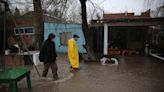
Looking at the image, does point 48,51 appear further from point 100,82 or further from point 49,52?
→ point 100,82

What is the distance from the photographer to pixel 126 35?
72.1ft

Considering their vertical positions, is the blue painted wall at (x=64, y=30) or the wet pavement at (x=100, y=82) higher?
the blue painted wall at (x=64, y=30)

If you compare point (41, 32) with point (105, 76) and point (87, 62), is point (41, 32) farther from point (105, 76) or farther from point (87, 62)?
point (105, 76)

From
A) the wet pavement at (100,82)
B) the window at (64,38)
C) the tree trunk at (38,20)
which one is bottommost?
the wet pavement at (100,82)

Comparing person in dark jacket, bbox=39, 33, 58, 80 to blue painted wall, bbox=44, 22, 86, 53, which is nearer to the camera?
person in dark jacket, bbox=39, 33, 58, 80

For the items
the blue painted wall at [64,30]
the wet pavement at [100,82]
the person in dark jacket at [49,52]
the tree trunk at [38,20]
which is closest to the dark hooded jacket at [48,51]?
the person in dark jacket at [49,52]

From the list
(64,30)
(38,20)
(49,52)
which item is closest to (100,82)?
(49,52)

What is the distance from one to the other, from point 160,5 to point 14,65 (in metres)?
7.79

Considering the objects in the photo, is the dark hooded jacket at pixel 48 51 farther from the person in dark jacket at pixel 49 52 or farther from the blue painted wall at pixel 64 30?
the blue painted wall at pixel 64 30

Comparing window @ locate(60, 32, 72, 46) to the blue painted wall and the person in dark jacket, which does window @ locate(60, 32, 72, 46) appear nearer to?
the blue painted wall

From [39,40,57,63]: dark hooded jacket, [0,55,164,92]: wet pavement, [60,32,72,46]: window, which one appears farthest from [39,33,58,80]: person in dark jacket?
[60,32,72,46]: window

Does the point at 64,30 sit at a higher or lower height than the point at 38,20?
lower

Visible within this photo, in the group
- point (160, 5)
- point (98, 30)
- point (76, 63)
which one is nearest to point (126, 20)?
point (98, 30)

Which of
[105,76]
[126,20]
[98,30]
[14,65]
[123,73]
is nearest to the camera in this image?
[105,76]
